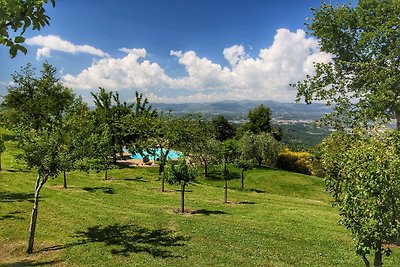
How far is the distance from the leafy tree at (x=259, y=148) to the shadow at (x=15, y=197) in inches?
1814

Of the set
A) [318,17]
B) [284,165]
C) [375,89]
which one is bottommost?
[284,165]

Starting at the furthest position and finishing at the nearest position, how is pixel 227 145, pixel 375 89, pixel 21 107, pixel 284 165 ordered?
pixel 284 165, pixel 21 107, pixel 227 145, pixel 375 89

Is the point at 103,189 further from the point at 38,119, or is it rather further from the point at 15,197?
the point at 38,119

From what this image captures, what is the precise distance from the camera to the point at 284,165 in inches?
3000

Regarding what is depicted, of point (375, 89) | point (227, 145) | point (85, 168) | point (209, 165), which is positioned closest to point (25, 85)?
point (209, 165)

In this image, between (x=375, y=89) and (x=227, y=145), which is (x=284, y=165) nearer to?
(x=227, y=145)

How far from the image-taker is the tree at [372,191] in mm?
11133

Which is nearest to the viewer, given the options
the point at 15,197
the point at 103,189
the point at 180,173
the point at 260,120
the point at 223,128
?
the point at 180,173

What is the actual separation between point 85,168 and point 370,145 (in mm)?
18874

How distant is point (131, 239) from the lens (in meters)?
22.8

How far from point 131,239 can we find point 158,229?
3.02 m

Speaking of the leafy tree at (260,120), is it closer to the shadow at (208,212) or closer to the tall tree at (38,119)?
the tall tree at (38,119)

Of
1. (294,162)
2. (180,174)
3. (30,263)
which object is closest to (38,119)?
(180,174)

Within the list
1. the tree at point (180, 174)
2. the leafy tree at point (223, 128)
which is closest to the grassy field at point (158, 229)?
the tree at point (180, 174)
